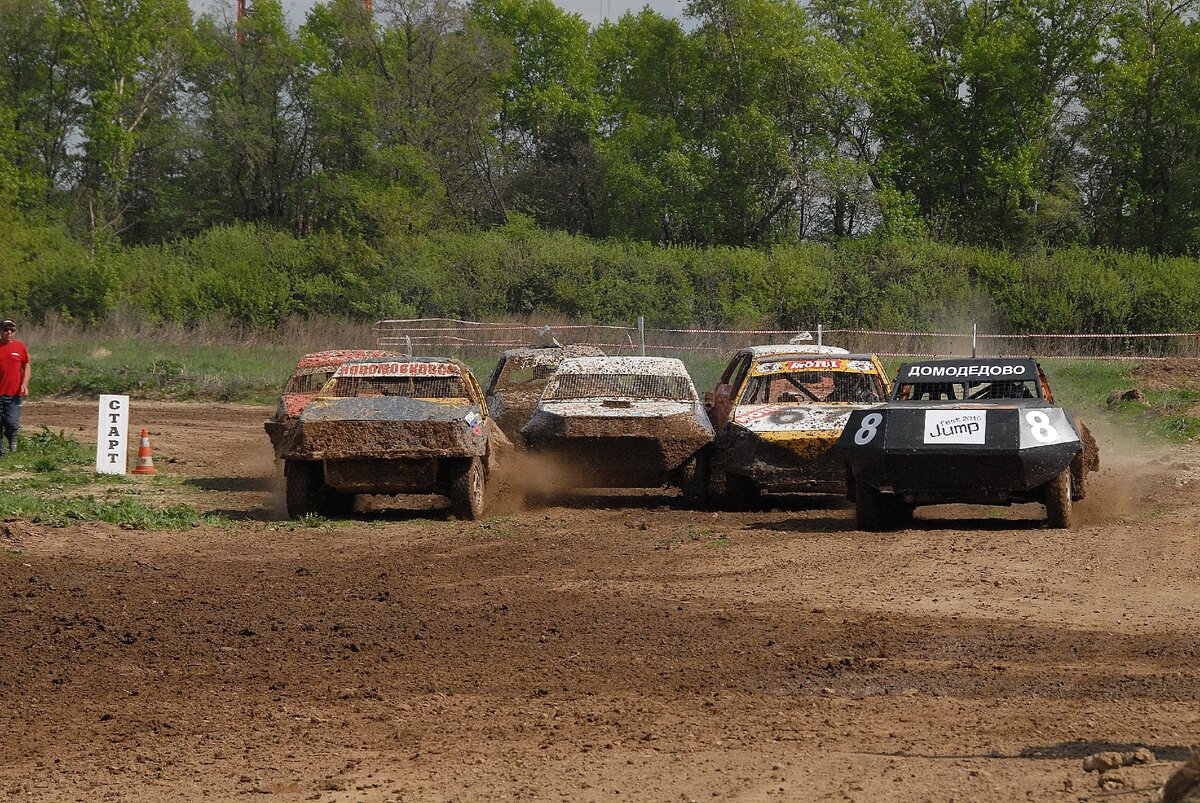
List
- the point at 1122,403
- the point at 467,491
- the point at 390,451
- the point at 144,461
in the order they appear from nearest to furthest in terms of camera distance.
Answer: the point at 390,451 < the point at 467,491 < the point at 144,461 < the point at 1122,403

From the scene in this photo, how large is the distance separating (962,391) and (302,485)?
620 cm

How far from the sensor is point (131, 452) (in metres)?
22.2

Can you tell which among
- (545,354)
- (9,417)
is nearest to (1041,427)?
(545,354)

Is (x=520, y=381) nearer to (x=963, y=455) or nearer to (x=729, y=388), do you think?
(x=729, y=388)

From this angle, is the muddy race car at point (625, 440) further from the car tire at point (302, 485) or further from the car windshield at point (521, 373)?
the car windshield at point (521, 373)

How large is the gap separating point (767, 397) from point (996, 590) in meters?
6.59

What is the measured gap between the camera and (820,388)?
17.1m

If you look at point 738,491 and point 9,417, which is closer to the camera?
point 738,491

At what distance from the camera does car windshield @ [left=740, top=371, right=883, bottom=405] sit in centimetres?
1636

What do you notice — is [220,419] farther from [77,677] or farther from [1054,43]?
[1054,43]

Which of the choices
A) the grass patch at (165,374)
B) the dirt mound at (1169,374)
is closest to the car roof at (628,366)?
the dirt mound at (1169,374)

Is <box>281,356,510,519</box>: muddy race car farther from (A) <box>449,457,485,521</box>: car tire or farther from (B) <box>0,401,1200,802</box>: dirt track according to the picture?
(B) <box>0,401,1200,802</box>: dirt track

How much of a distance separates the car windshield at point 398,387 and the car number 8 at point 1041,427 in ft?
19.1

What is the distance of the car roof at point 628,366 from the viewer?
54.4 ft
